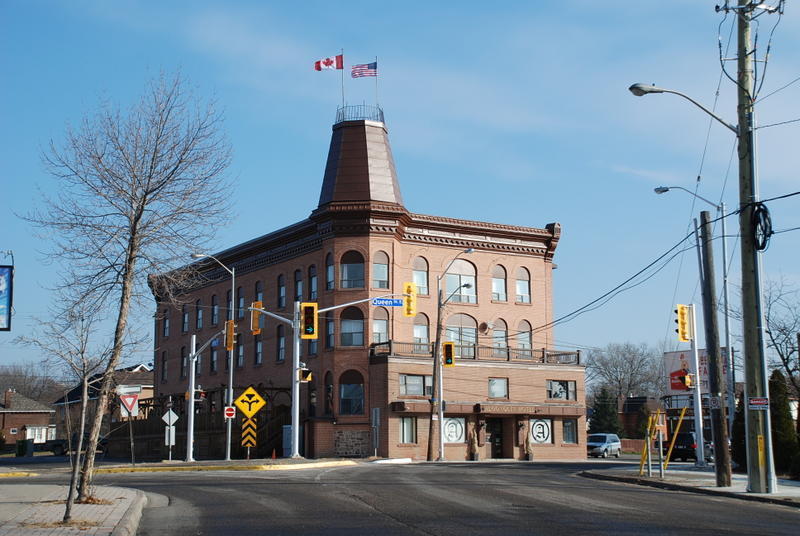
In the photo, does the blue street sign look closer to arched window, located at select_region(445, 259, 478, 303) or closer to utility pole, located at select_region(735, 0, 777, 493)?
arched window, located at select_region(445, 259, 478, 303)

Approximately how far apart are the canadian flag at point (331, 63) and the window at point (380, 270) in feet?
37.7

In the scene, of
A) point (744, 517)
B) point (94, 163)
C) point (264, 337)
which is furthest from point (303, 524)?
point (264, 337)

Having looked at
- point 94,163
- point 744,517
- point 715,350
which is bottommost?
point 744,517

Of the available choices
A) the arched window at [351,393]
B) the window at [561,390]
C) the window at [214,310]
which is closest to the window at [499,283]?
the window at [561,390]

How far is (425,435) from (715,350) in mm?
29671

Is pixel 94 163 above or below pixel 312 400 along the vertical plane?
above

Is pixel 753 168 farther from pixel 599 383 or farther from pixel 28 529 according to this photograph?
pixel 599 383

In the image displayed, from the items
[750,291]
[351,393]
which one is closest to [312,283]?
[351,393]

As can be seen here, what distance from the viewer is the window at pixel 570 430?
58344 mm

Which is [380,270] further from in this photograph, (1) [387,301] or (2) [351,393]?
(1) [387,301]

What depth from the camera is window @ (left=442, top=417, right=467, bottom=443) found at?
53.9m

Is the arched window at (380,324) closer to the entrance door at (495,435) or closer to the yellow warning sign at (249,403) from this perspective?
the entrance door at (495,435)

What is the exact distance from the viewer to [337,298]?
54.4 m

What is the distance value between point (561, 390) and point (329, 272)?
1695 cm
